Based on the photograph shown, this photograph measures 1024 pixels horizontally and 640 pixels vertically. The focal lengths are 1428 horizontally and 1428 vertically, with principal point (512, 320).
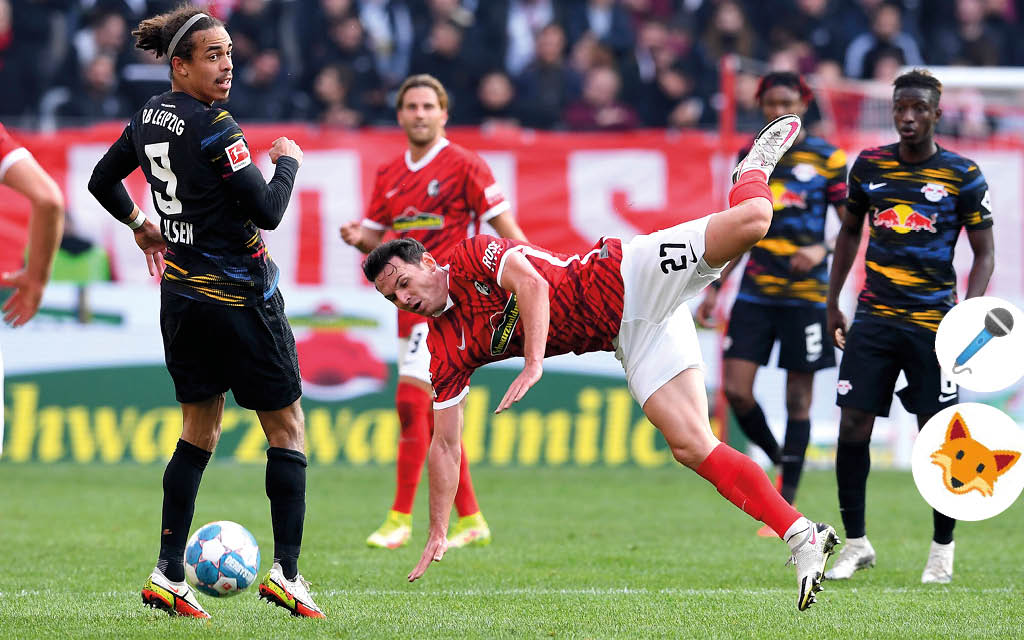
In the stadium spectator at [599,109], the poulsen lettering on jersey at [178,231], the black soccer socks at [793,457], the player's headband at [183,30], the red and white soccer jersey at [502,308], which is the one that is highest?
the player's headband at [183,30]

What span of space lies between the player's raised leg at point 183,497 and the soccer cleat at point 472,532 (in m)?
2.75

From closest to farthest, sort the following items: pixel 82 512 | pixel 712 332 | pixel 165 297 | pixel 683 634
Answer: pixel 683 634 → pixel 165 297 → pixel 82 512 → pixel 712 332

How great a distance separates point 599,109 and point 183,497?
1079cm

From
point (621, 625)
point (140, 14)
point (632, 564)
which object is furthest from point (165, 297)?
point (140, 14)

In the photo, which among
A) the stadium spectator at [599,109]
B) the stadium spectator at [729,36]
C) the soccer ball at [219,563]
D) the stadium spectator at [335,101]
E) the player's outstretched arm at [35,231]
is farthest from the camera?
the stadium spectator at [729,36]

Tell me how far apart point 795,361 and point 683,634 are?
4.16 meters

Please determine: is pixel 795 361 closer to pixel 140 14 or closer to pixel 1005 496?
pixel 1005 496

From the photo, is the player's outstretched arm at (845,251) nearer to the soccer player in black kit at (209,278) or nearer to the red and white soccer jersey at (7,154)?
the soccer player in black kit at (209,278)

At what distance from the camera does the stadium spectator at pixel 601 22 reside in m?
17.7

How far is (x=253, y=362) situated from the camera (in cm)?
607

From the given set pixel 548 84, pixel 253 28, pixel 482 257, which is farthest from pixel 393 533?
pixel 253 28

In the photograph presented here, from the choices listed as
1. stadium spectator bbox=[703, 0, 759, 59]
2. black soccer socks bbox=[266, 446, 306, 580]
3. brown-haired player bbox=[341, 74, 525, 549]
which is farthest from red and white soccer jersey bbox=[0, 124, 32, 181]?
stadium spectator bbox=[703, 0, 759, 59]

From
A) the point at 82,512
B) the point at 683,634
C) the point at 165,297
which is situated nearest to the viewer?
the point at 683,634

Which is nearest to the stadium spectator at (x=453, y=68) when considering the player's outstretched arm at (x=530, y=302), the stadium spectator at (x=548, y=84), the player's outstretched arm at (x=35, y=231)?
the stadium spectator at (x=548, y=84)
